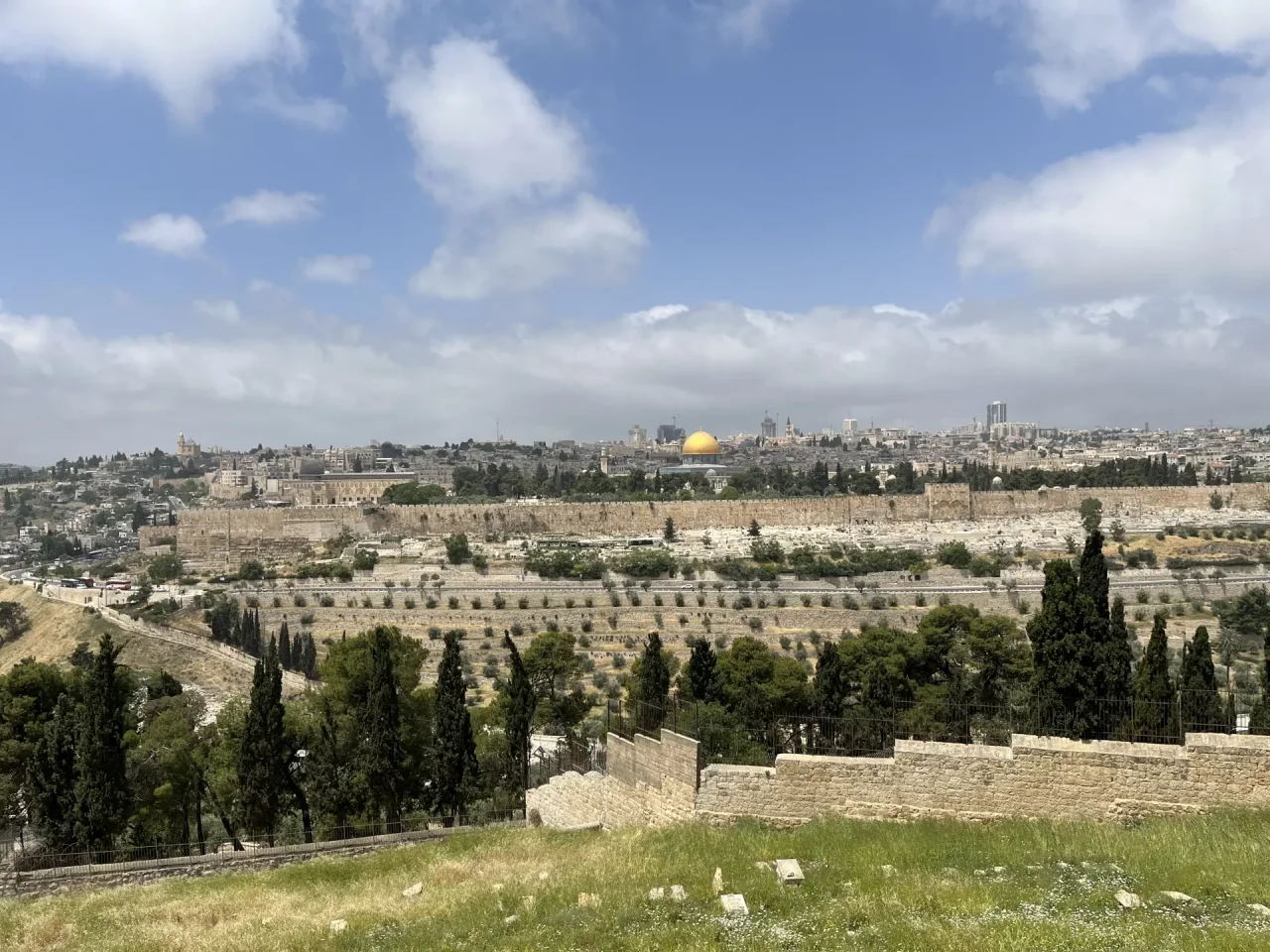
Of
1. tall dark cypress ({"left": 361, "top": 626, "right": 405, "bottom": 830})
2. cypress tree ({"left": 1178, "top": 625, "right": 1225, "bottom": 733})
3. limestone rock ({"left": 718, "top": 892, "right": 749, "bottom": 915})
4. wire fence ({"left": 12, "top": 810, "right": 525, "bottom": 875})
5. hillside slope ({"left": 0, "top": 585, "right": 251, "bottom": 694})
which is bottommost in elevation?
hillside slope ({"left": 0, "top": 585, "right": 251, "bottom": 694})

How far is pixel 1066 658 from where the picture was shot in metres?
11.6

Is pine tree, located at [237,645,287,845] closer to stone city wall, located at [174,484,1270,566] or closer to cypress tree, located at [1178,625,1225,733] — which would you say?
cypress tree, located at [1178,625,1225,733]

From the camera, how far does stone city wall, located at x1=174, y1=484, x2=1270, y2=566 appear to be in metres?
56.4

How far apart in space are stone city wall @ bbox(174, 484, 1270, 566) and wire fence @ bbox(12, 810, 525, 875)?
42.9m

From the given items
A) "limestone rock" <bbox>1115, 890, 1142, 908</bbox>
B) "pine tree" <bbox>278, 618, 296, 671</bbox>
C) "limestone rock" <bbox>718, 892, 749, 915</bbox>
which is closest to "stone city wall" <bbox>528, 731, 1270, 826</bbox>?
"limestone rock" <bbox>1115, 890, 1142, 908</bbox>

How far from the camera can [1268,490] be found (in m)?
57.7

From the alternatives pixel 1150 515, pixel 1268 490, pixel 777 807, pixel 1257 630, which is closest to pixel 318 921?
pixel 777 807

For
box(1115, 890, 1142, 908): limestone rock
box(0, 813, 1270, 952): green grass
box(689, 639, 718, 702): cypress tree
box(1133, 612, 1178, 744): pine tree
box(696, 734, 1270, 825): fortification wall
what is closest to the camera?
box(0, 813, 1270, 952): green grass

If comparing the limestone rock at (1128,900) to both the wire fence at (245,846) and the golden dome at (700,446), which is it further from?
the golden dome at (700,446)

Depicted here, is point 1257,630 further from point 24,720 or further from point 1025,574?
point 24,720

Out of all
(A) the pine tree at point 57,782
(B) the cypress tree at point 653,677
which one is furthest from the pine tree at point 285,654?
(A) the pine tree at point 57,782

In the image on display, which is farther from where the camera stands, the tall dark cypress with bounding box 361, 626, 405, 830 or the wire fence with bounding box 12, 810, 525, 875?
the tall dark cypress with bounding box 361, 626, 405, 830

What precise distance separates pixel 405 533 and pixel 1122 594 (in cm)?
3933

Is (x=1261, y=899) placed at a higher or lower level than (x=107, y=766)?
higher
